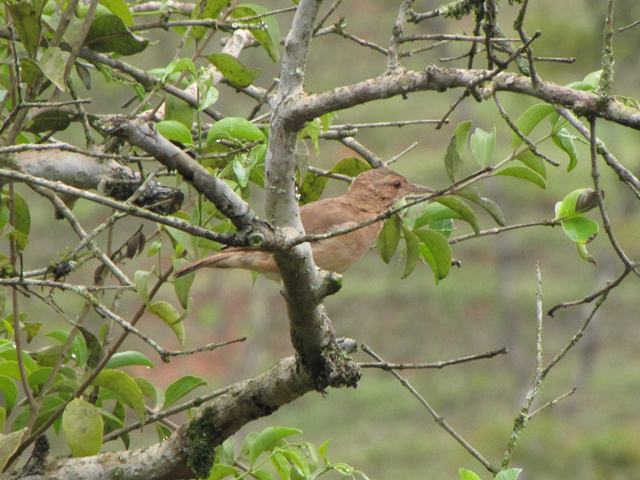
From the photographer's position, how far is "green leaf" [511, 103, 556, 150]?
3053 mm

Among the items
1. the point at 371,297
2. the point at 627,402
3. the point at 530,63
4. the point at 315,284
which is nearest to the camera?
the point at 530,63

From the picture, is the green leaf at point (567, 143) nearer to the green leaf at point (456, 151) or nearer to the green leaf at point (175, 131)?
the green leaf at point (456, 151)

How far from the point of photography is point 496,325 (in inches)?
779

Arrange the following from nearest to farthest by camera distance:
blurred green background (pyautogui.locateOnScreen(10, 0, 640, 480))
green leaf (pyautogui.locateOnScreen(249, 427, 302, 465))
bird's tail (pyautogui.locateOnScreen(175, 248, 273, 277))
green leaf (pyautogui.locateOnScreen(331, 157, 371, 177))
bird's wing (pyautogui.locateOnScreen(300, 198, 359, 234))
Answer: green leaf (pyautogui.locateOnScreen(249, 427, 302, 465)) → green leaf (pyautogui.locateOnScreen(331, 157, 371, 177)) → bird's tail (pyautogui.locateOnScreen(175, 248, 273, 277)) → bird's wing (pyautogui.locateOnScreen(300, 198, 359, 234)) → blurred green background (pyautogui.locateOnScreen(10, 0, 640, 480))

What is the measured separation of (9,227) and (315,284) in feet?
3.19

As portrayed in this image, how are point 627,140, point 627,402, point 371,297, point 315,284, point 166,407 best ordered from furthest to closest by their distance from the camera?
1. point 371,297
2. point 627,140
3. point 627,402
4. point 166,407
5. point 315,284

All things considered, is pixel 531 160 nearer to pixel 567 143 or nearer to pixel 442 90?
pixel 567 143

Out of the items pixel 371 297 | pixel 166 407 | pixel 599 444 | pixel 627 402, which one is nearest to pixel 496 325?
pixel 371 297

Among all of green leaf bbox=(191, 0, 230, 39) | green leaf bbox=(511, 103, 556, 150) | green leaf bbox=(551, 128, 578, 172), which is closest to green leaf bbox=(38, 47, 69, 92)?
green leaf bbox=(191, 0, 230, 39)

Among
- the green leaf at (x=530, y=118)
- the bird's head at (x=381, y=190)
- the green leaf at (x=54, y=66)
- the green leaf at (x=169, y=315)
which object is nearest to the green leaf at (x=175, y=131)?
the green leaf at (x=54, y=66)

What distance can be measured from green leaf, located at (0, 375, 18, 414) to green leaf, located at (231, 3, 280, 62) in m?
1.22

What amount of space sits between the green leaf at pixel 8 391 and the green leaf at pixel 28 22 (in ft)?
2.90

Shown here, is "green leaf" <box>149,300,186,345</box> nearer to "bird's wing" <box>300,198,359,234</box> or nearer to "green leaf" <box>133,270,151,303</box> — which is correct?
"green leaf" <box>133,270,151,303</box>

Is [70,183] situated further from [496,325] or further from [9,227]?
[496,325]
